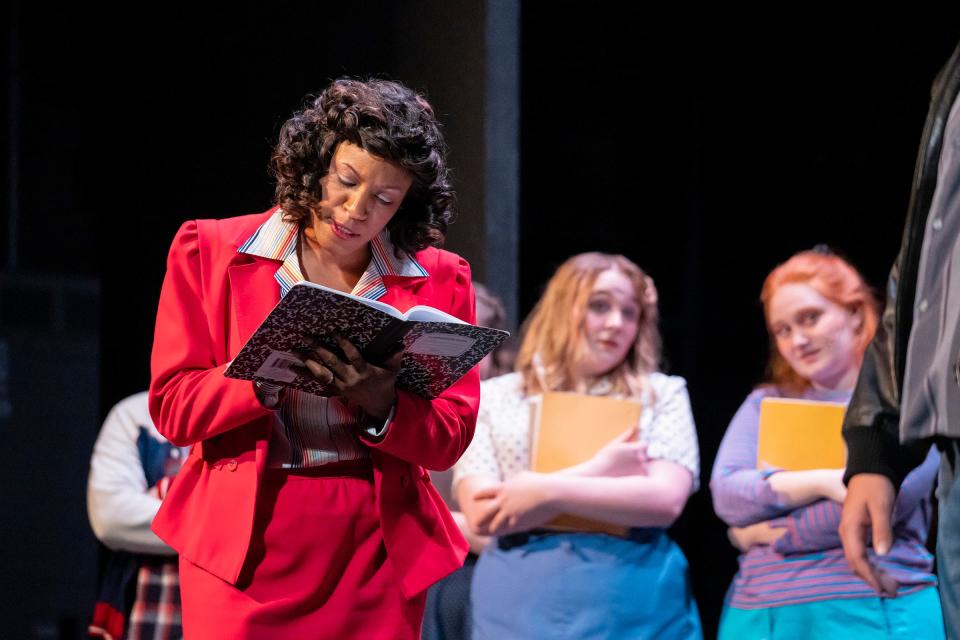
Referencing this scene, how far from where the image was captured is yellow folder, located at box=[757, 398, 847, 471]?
292cm

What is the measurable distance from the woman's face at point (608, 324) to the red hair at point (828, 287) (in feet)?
1.31

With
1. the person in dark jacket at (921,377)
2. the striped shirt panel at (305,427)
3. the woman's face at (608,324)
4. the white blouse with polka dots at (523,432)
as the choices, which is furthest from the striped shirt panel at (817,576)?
the striped shirt panel at (305,427)

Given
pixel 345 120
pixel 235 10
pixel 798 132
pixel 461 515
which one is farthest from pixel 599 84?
pixel 345 120

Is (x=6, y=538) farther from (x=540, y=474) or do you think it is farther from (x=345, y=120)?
(x=345, y=120)

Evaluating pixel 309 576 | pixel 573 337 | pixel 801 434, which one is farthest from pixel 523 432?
pixel 309 576

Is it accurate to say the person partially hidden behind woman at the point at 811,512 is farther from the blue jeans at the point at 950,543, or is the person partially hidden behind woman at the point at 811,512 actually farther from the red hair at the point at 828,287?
the blue jeans at the point at 950,543

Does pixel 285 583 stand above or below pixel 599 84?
below

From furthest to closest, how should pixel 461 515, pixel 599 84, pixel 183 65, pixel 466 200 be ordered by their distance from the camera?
1. pixel 599 84
2. pixel 183 65
3. pixel 466 200
4. pixel 461 515

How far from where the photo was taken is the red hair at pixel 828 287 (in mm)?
3125

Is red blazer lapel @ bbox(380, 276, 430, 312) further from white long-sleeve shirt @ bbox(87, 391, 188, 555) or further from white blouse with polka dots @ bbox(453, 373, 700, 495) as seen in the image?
white long-sleeve shirt @ bbox(87, 391, 188, 555)

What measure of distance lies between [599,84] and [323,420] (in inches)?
185

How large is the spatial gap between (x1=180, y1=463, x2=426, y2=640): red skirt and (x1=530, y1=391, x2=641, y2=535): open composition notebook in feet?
4.08

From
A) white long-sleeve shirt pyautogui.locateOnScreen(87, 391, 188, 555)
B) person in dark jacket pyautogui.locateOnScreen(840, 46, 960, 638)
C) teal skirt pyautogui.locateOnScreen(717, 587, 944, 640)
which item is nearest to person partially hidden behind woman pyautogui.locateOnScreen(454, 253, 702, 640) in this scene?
teal skirt pyautogui.locateOnScreen(717, 587, 944, 640)

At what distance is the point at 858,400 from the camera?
6.06 feet
